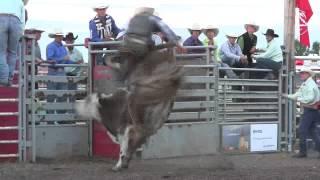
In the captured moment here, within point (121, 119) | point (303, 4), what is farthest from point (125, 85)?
point (303, 4)

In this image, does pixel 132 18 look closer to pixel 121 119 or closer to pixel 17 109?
pixel 121 119

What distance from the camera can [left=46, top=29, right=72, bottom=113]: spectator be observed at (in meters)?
11.8

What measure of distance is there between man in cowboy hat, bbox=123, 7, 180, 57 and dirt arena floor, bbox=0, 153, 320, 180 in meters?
1.75

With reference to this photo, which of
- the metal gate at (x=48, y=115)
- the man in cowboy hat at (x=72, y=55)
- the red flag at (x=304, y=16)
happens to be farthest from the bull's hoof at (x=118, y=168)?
the red flag at (x=304, y=16)

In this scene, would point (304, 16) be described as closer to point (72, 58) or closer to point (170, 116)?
point (170, 116)

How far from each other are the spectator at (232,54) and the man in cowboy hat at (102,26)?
256cm

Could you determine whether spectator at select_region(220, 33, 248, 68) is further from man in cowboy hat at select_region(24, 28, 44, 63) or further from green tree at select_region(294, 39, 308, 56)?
man in cowboy hat at select_region(24, 28, 44, 63)

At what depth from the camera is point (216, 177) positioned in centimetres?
922

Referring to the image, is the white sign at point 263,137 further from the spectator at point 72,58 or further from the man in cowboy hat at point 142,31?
the man in cowboy hat at point 142,31

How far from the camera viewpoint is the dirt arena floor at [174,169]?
9.14 m

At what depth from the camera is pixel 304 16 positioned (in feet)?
51.6

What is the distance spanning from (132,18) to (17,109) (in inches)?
100

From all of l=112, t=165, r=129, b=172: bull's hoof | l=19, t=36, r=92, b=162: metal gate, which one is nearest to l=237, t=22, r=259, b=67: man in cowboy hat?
l=19, t=36, r=92, b=162: metal gate

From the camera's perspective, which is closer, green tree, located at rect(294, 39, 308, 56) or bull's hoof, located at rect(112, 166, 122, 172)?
bull's hoof, located at rect(112, 166, 122, 172)
